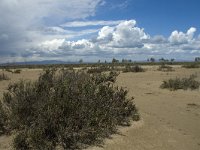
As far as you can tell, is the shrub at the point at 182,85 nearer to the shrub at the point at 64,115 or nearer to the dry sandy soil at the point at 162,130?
the dry sandy soil at the point at 162,130

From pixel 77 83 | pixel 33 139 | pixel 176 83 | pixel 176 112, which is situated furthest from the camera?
pixel 176 83

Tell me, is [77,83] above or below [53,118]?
above

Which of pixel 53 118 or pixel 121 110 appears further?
pixel 121 110

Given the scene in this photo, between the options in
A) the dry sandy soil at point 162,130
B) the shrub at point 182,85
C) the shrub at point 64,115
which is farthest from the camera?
the shrub at point 182,85

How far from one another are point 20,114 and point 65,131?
1.56 meters

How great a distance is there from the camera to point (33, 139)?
7949 mm

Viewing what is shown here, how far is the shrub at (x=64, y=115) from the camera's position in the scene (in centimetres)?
819

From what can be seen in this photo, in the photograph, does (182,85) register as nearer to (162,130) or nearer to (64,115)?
(162,130)

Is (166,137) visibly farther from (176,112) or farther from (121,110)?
(176,112)

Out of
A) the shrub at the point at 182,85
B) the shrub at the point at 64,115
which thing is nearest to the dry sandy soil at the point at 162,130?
the shrub at the point at 64,115

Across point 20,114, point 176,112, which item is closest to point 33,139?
point 20,114

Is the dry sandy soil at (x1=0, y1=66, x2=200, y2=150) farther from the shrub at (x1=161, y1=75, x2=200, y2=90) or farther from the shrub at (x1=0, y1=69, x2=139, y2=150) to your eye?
the shrub at (x1=161, y1=75, x2=200, y2=90)

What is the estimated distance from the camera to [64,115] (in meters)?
8.88

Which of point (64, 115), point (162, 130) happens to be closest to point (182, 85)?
point (162, 130)
